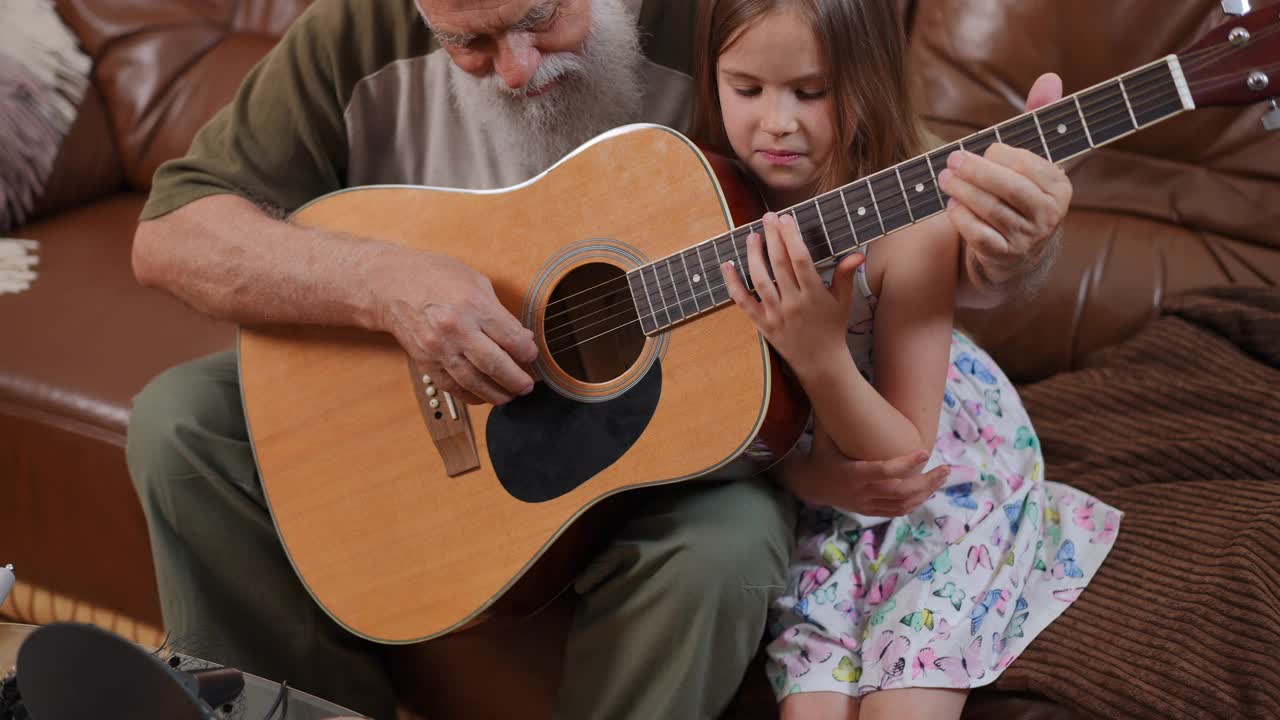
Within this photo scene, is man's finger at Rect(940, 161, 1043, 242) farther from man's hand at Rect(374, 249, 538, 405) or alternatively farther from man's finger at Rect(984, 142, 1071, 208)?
man's hand at Rect(374, 249, 538, 405)

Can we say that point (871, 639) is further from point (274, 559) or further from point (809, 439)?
point (274, 559)

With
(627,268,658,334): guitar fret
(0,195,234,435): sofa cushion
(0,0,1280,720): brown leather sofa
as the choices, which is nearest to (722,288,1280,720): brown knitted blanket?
(0,0,1280,720): brown leather sofa

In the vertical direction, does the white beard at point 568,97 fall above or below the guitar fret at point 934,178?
above

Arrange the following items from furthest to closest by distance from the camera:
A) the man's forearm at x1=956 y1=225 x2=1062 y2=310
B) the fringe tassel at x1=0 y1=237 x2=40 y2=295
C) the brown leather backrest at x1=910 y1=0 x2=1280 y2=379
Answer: the fringe tassel at x1=0 y1=237 x2=40 y2=295
the brown leather backrest at x1=910 y1=0 x2=1280 y2=379
the man's forearm at x1=956 y1=225 x2=1062 y2=310

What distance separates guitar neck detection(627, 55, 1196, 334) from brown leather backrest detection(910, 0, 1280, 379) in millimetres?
790

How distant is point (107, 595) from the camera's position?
1.76 meters

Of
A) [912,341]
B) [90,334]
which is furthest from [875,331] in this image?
[90,334]

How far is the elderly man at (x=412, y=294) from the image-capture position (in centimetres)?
113

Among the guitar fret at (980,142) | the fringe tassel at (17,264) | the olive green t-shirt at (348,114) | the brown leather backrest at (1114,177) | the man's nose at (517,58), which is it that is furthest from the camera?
the fringe tassel at (17,264)

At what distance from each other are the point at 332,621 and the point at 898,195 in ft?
2.98

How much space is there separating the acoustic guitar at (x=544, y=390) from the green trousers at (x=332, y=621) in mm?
65

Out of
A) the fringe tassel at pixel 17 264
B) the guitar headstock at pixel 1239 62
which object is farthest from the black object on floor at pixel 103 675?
the fringe tassel at pixel 17 264

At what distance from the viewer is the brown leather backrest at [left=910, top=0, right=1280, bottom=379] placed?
63.2 inches

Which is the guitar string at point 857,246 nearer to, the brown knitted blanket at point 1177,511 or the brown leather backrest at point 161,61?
the brown knitted blanket at point 1177,511
